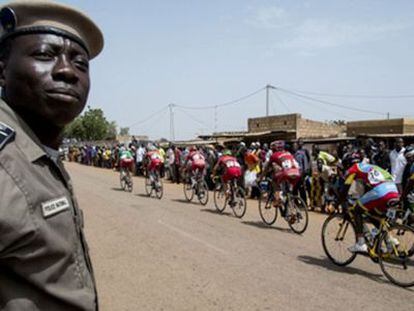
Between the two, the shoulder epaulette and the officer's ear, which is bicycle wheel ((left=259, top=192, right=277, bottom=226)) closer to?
the officer's ear

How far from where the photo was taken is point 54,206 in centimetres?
119

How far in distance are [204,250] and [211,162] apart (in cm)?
978

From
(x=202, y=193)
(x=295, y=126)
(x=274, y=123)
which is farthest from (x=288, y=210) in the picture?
(x=274, y=123)

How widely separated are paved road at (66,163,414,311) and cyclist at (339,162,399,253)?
635 millimetres

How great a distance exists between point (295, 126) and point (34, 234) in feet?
79.6

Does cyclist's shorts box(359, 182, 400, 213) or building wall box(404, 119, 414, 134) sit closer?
cyclist's shorts box(359, 182, 400, 213)

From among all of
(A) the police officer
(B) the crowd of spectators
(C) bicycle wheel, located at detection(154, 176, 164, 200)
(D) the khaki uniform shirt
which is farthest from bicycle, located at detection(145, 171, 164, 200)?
(D) the khaki uniform shirt

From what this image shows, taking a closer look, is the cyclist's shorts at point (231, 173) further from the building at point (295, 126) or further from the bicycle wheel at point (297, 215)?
the building at point (295, 126)

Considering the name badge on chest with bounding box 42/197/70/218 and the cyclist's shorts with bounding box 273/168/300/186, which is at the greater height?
the name badge on chest with bounding box 42/197/70/218

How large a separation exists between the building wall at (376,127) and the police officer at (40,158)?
21263mm

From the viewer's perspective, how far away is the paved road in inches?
186

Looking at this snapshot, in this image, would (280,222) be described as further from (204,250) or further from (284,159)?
(204,250)

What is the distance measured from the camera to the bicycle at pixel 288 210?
28.3 feet

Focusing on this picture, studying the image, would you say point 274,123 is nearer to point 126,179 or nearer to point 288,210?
point 126,179
